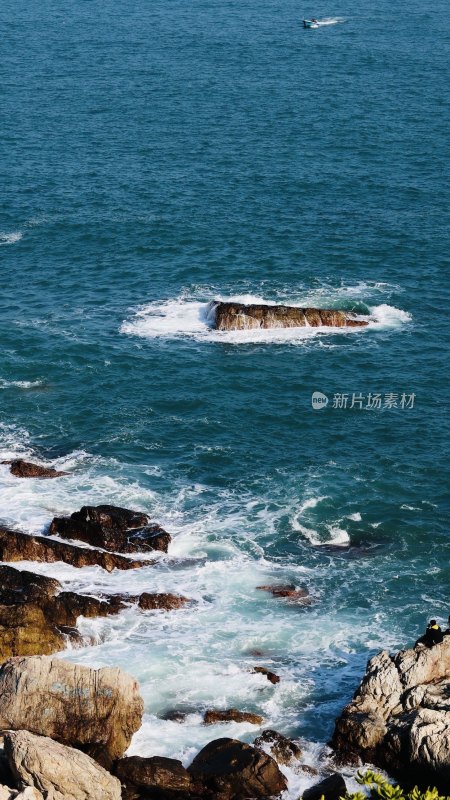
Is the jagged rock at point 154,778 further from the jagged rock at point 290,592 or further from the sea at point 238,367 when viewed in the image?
the jagged rock at point 290,592

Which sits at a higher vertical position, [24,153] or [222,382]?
[24,153]

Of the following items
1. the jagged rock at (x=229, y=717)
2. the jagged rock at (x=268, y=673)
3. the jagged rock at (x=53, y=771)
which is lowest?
the jagged rock at (x=268, y=673)

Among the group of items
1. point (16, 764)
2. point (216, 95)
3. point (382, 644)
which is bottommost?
point (382, 644)

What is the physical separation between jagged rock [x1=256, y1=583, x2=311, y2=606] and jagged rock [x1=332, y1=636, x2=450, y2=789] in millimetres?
11867

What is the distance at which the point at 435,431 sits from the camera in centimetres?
9150

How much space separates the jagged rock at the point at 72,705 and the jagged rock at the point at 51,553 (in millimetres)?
17064

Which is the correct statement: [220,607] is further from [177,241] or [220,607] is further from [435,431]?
[177,241]

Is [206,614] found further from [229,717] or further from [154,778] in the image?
[154,778]

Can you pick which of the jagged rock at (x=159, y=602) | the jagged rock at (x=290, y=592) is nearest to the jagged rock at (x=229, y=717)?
the jagged rock at (x=159, y=602)

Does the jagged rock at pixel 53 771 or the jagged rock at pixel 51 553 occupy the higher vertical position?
the jagged rock at pixel 53 771

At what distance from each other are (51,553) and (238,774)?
24310mm

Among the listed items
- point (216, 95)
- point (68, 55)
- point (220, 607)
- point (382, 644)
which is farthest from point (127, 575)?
point (68, 55)

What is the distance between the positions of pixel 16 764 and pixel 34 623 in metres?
15.0

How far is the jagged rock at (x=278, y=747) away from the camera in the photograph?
186 ft
